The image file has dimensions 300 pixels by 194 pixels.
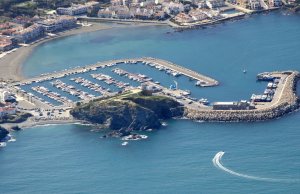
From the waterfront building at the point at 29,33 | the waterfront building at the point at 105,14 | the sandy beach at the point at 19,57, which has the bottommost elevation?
the sandy beach at the point at 19,57

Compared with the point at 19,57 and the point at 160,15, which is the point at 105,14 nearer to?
the point at 160,15

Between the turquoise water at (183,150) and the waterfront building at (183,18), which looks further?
the waterfront building at (183,18)

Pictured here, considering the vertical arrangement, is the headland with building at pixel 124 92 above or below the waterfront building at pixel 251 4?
below

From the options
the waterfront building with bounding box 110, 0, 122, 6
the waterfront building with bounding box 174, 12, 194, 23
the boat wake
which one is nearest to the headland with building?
the boat wake

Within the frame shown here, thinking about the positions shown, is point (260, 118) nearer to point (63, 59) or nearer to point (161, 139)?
point (161, 139)

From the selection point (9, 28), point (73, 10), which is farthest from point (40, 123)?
point (73, 10)

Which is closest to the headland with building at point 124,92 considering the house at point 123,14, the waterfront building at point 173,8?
the house at point 123,14

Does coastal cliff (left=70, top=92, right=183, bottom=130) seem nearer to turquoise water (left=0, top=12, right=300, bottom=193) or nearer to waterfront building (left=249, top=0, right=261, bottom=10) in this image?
turquoise water (left=0, top=12, right=300, bottom=193)

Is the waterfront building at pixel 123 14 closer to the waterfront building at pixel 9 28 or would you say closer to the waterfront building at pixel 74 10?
the waterfront building at pixel 74 10
